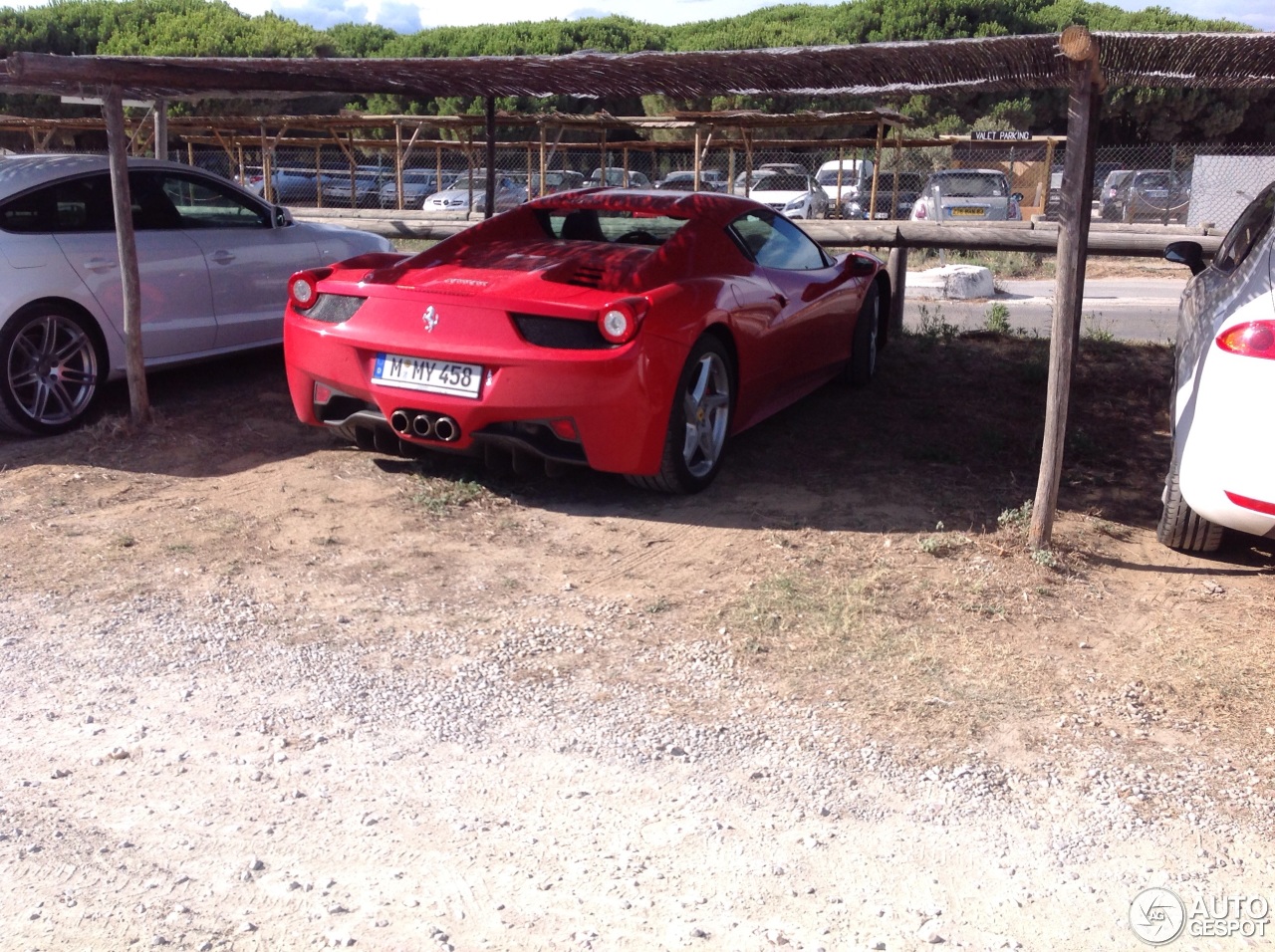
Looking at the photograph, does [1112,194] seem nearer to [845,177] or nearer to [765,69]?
[845,177]

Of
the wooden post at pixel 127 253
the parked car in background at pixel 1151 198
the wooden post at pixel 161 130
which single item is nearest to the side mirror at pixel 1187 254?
the wooden post at pixel 127 253

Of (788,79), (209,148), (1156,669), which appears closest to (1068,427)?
(788,79)

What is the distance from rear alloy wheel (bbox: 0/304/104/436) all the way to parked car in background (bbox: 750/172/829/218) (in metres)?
18.8

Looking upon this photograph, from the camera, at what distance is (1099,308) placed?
15.0 m

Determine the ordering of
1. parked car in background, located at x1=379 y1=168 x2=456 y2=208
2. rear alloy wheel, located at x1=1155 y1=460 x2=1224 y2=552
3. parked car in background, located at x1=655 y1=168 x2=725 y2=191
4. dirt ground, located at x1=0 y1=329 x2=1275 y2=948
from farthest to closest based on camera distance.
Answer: parked car in background, located at x1=379 y1=168 x2=456 y2=208, parked car in background, located at x1=655 y1=168 x2=725 y2=191, rear alloy wheel, located at x1=1155 y1=460 x2=1224 y2=552, dirt ground, located at x1=0 y1=329 x2=1275 y2=948

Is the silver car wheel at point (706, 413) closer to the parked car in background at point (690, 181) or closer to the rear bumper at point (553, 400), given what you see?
the rear bumper at point (553, 400)

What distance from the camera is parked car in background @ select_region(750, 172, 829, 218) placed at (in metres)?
25.9

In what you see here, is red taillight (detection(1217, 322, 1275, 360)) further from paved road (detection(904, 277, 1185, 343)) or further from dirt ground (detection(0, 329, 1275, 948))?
paved road (detection(904, 277, 1185, 343))

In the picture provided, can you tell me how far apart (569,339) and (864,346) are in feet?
10.5

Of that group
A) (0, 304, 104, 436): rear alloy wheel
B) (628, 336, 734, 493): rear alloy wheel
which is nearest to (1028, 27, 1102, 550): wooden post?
(628, 336, 734, 493): rear alloy wheel

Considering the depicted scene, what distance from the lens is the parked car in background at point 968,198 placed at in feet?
78.1

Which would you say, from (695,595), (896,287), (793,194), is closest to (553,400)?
(695,595)

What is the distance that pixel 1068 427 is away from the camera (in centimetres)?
711

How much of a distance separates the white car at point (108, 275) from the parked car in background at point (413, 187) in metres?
23.0
